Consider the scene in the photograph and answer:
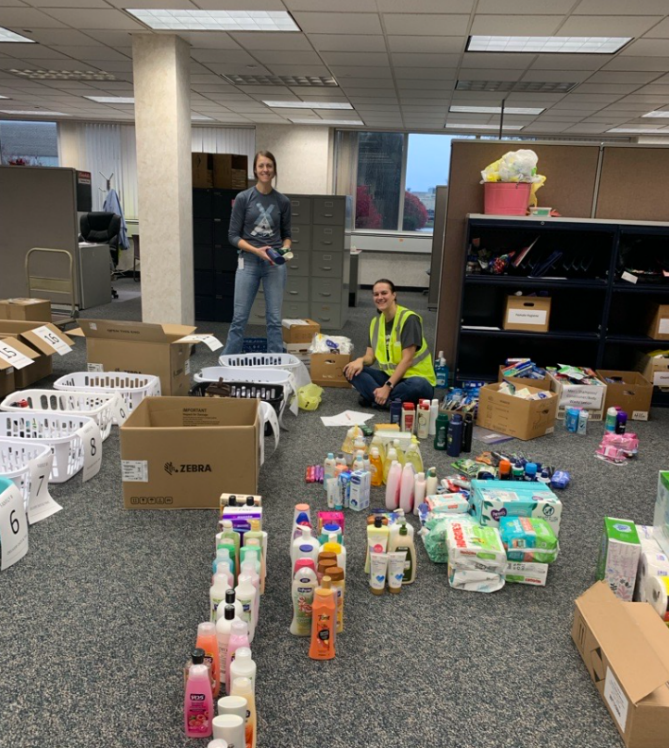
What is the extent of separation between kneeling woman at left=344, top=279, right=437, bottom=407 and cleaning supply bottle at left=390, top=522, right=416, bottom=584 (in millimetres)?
1839

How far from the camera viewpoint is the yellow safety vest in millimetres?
4016

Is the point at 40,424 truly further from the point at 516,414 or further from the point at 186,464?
the point at 516,414

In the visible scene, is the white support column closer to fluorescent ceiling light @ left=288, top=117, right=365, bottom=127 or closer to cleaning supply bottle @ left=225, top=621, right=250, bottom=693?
cleaning supply bottle @ left=225, top=621, right=250, bottom=693

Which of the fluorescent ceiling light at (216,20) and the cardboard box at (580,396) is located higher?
the fluorescent ceiling light at (216,20)

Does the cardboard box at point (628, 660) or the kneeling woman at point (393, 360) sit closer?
the cardboard box at point (628, 660)

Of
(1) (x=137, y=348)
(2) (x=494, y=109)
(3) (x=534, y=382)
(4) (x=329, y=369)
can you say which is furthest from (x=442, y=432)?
(2) (x=494, y=109)

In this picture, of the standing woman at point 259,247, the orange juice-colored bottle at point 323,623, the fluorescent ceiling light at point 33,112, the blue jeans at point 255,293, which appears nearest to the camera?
the orange juice-colored bottle at point 323,623

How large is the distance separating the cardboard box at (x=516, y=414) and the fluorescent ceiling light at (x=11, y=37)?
190 inches

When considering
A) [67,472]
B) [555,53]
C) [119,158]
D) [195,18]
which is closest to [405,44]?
[555,53]

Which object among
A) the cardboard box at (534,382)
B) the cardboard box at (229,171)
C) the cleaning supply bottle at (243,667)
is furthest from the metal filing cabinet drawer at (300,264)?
the cleaning supply bottle at (243,667)

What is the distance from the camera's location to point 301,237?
22.5 feet

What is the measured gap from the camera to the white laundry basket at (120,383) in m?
3.59

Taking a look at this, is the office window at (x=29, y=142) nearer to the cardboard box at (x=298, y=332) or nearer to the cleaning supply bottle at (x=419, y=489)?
the cardboard box at (x=298, y=332)

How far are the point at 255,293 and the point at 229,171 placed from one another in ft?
7.58
